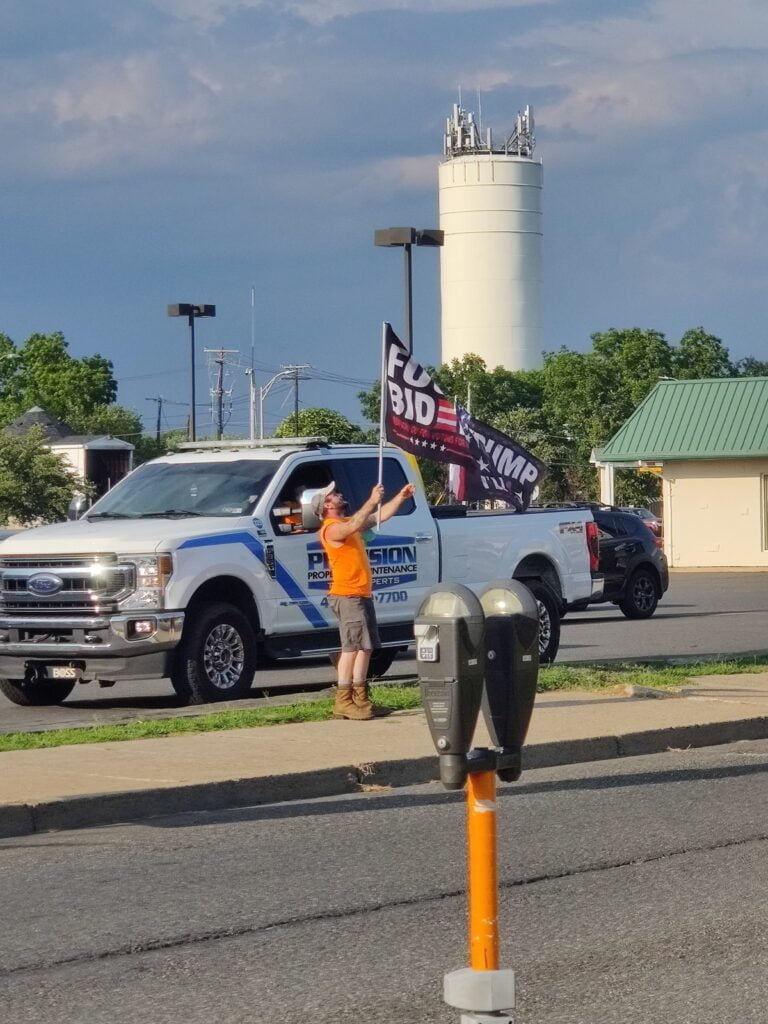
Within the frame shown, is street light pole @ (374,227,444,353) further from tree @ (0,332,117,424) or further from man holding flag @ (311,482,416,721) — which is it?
tree @ (0,332,117,424)

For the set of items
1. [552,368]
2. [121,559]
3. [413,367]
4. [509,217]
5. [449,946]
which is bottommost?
[449,946]

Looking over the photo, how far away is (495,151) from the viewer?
15112cm

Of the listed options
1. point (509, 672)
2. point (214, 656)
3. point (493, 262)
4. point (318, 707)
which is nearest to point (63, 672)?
point (214, 656)

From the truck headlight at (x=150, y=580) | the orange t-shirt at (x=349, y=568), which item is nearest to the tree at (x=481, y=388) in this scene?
the truck headlight at (x=150, y=580)

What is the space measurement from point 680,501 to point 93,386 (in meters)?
79.5

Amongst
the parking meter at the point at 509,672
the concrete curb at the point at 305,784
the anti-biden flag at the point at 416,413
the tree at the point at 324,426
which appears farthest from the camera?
the tree at the point at 324,426

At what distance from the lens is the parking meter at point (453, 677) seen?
4426mm

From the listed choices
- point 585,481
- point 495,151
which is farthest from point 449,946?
point 495,151

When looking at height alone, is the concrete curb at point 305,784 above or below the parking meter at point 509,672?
below

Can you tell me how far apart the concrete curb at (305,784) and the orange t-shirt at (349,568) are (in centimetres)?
225

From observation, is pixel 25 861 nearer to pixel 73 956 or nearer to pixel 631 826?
pixel 73 956

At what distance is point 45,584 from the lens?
14.9 meters

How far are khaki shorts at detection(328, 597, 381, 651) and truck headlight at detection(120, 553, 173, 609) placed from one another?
1.83m

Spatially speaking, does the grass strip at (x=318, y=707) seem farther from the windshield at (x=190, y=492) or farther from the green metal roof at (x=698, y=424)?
the green metal roof at (x=698, y=424)
